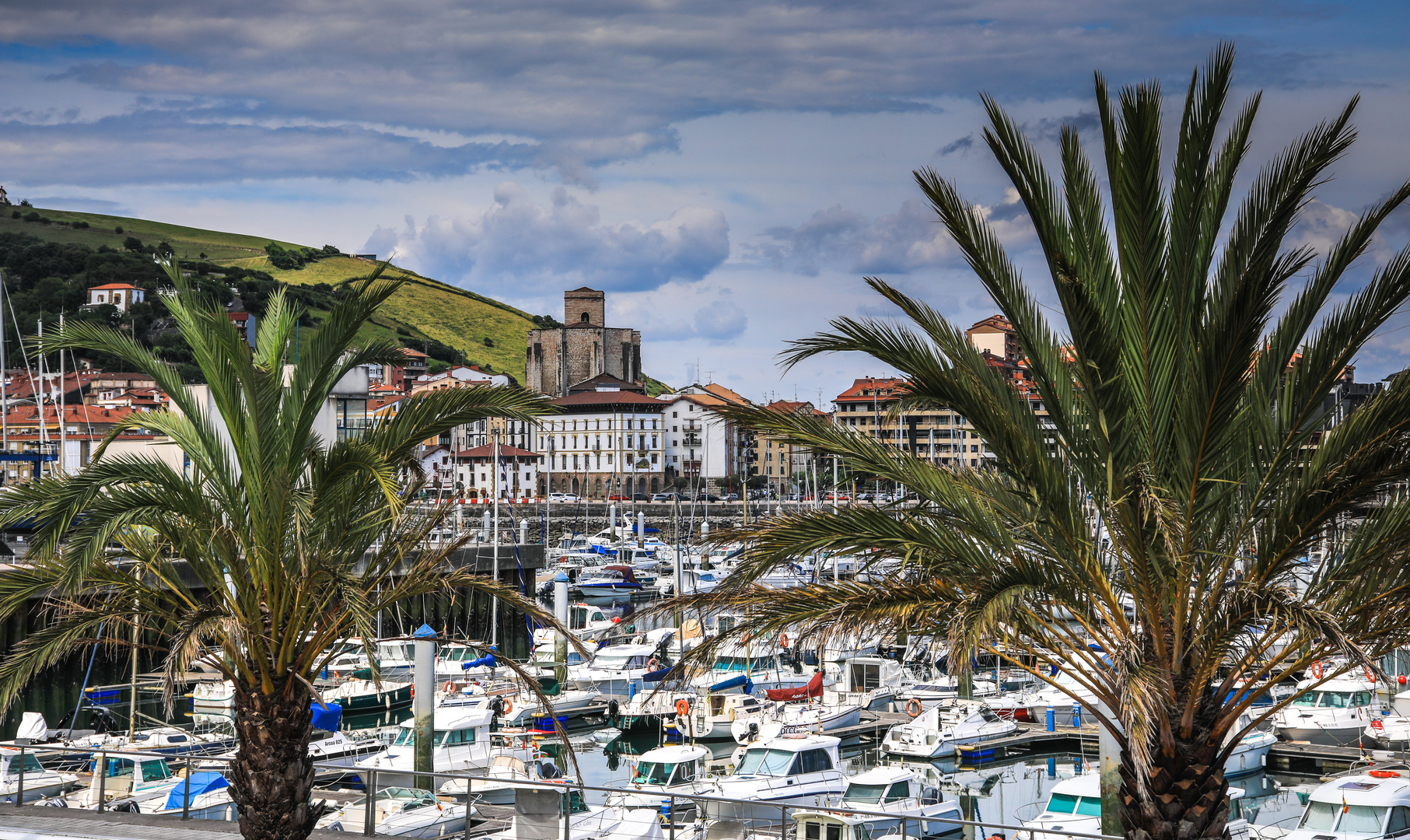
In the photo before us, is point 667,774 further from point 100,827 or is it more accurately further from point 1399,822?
point 100,827

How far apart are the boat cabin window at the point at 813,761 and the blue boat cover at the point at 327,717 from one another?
13.4m

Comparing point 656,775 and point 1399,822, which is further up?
point 656,775

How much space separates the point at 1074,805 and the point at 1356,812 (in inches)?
178

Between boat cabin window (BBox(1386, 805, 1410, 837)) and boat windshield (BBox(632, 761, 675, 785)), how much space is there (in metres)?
13.4

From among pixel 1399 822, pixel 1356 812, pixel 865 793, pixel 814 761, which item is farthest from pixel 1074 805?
pixel 814 761

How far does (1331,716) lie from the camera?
3238cm

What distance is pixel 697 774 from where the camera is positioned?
2739 centimetres

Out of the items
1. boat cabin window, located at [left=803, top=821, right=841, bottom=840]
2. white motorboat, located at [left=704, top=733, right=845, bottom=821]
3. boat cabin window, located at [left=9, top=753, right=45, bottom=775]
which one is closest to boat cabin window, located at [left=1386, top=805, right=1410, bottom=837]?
boat cabin window, located at [left=803, top=821, right=841, bottom=840]

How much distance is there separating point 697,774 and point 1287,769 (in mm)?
14850

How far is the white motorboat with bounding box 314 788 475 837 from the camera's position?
19625 mm

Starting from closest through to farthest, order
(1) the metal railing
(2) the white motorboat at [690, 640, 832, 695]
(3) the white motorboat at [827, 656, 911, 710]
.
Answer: (1) the metal railing < (3) the white motorboat at [827, 656, 911, 710] < (2) the white motorboat at [690, 640, 832, 695]

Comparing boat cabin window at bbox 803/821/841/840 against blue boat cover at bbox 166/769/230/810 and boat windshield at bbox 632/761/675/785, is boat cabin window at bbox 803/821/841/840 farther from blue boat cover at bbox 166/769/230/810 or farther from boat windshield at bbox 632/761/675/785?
blue boat cover at bbox 166/769/230/810

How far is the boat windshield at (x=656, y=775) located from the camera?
26.5 meters

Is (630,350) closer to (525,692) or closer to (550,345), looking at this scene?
(550,345)
